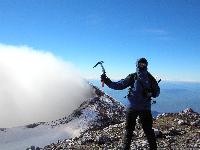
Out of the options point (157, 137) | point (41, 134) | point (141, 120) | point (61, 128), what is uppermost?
point (61, 128)

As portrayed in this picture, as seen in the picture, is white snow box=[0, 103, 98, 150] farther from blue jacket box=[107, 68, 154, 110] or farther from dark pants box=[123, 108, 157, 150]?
blue jacket box=[107, 68, 154, 110]

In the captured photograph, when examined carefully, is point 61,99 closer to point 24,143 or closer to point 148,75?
point 24,143

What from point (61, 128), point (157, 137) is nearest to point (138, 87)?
point (157, 137)

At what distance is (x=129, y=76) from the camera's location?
15062 mm

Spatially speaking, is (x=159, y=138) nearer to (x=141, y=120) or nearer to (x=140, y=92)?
(x=141, y=120)

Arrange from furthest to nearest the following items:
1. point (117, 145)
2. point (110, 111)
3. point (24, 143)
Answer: point (110, 111) < point (24, 143) < point (117, 145)

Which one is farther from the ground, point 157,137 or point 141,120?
point 157,137

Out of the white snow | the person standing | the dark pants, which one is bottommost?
the dark pants

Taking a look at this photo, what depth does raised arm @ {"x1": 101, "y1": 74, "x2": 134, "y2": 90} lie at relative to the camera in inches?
579

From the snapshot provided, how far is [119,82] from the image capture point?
1476 centimetres

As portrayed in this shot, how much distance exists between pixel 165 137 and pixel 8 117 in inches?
2676

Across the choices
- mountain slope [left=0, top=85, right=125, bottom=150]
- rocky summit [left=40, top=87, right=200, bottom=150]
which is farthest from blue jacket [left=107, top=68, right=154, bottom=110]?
mountain slope [left=0, top=85, right=125, bottom=150]

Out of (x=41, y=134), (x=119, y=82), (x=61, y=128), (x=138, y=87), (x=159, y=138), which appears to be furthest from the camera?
(x=61, y=128)

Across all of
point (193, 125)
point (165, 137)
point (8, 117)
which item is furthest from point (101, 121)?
point (8, 117)
